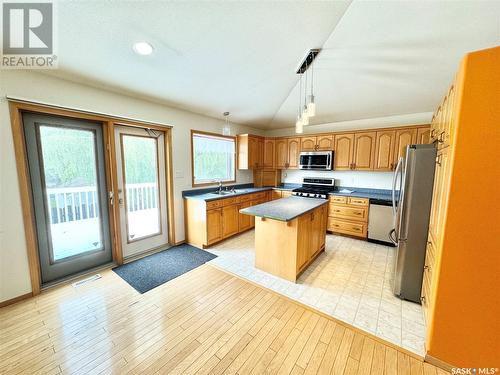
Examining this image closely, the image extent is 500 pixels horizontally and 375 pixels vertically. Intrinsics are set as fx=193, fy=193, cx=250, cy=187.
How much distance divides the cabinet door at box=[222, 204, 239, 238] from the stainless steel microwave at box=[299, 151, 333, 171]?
2.03 meters

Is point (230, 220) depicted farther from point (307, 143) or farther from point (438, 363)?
point (438, 363)

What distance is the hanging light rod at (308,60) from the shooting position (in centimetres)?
247

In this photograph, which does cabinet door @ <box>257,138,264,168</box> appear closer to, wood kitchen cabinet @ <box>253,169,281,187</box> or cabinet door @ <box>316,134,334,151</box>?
wood kitchen cabinet @ <box>253,169,281,187</box>

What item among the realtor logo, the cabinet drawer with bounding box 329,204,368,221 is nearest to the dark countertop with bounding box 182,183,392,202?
the cabinet drawer with bounding box 329,204,368,221

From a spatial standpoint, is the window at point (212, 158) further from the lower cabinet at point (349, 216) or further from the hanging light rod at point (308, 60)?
the lower cabinet at point (349, 216)

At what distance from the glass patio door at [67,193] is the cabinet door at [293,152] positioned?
3.92m

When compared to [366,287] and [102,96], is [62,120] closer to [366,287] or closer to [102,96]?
[102,96]

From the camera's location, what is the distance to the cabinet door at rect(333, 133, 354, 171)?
13.7 ft

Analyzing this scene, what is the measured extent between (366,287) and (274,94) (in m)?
3.38

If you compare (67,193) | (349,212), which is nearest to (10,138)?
(67,193)

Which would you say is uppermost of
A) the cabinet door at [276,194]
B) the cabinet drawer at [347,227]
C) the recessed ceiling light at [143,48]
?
the recessed ceiling light at [143,48]

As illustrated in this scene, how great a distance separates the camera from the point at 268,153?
5328mm

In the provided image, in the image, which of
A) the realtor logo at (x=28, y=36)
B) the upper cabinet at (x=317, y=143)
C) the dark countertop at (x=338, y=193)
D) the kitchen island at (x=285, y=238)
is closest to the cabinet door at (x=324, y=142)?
the upper cabinet at (x=317, y=143)

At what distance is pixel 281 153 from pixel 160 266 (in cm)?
382
